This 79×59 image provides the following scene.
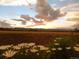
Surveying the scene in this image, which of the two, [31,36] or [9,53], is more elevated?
[31,36]

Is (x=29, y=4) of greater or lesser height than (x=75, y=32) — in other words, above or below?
above

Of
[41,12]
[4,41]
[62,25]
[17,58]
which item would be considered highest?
[41,12]

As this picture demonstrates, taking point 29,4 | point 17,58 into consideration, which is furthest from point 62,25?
point 17,58

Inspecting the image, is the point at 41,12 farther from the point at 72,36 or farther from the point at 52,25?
the point at 72,36

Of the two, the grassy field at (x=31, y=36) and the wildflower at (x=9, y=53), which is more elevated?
the grassy field at (x=31, y=36)

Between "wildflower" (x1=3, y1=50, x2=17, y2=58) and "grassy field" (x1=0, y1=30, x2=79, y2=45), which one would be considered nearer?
"wildflower" (x1=3, y1=50, x2=17, y2=58)

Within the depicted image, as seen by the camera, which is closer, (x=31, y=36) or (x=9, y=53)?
(x=9, y=53)

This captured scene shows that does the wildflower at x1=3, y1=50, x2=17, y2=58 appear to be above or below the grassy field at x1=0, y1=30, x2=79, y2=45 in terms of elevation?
below

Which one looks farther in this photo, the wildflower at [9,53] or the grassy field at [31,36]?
the grassy field at [31,36]

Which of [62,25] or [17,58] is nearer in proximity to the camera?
[17,58]
